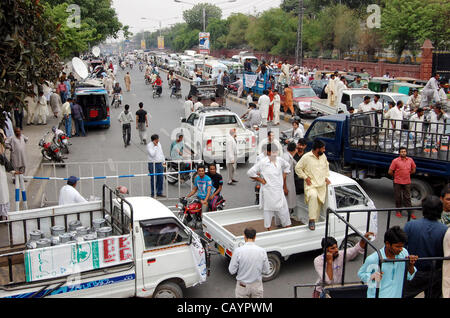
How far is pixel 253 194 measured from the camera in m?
12.0

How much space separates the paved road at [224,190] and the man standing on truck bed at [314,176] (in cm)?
98

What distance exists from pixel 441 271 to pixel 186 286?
11.0 feet

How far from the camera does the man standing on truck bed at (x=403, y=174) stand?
9930mm

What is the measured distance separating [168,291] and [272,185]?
2.47 metres

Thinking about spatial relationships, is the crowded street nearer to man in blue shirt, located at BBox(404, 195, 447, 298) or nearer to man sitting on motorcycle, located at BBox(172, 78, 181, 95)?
man in blue shirt, located at BBox(404, 195, 447, 298)

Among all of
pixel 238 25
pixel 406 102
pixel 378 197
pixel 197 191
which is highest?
pixel 238 25

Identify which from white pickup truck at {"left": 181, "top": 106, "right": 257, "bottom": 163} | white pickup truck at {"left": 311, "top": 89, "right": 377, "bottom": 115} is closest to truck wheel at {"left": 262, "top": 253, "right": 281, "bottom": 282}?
white pickup truck at {"left": 181, "top": 106, "right": 257, "bottom": 163}

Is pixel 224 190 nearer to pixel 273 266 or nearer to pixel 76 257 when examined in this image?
pixel 273 266

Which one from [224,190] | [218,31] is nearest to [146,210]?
[224,190]

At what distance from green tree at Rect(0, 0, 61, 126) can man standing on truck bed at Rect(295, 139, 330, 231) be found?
4.73m

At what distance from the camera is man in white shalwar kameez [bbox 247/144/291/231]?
7805 millimetres
